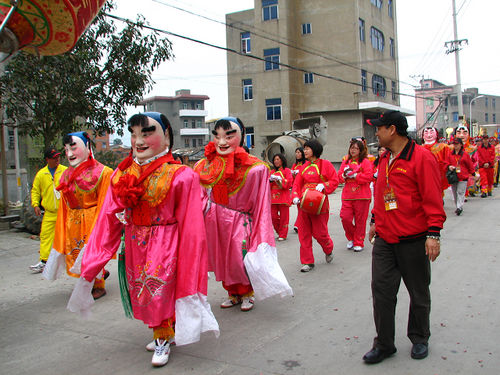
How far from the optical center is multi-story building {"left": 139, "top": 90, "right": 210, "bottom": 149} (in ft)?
217

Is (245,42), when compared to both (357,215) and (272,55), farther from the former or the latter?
(357,215)

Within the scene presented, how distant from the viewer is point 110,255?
12.3 feet

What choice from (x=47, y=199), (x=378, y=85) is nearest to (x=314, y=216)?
(x=47, y=199)

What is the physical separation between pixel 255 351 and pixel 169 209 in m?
1.36

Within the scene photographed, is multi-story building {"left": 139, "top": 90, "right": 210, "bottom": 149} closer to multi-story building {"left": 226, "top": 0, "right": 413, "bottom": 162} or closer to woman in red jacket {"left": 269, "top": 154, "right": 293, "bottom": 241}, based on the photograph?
multi-story building {"left": 226, "top": 0, "right": 413, "bottom": 162}

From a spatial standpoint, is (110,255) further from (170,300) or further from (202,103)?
(202,103)

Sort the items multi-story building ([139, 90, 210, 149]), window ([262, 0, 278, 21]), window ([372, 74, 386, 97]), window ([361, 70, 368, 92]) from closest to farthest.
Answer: window ([262, 0, 278, 21]) → window ([361, 70, 368, 92]) → window ([372, 74, 386, 97]) → multi-story building ([139, 90, 210, 149])

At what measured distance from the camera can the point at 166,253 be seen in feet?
11.5

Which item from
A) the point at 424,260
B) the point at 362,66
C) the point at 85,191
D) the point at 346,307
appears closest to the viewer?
the point at 424,260

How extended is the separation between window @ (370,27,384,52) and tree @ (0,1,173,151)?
25690 mm

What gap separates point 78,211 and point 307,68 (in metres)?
26.9

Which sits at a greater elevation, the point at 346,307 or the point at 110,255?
the point at 110,255

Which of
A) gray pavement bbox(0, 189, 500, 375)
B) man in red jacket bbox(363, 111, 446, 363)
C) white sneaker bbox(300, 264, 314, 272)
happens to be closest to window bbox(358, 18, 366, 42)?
gray pavement bbox(0, 189, 500, 375)

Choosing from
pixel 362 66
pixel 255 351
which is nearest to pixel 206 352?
pixel 255 351
